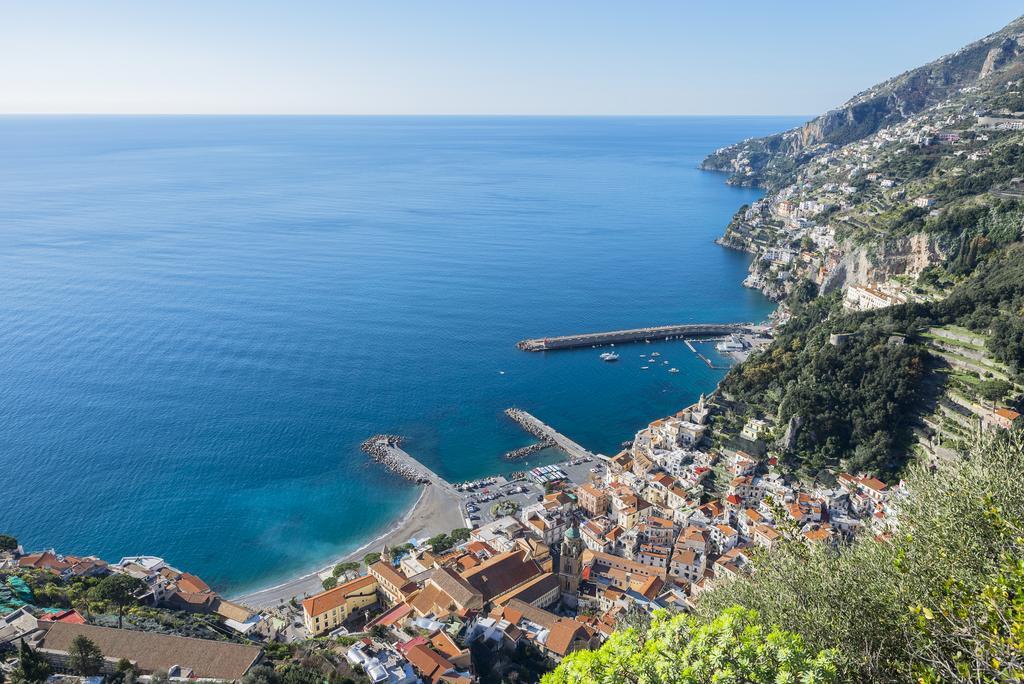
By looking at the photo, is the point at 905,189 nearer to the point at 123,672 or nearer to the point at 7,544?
the point at 123,672

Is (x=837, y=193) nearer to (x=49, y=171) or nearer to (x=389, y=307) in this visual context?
(x=389, y=307)

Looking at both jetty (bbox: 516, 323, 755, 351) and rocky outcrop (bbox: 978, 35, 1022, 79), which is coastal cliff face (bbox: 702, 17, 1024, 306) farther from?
jetty (bbox: 516, 323, 755, 351)

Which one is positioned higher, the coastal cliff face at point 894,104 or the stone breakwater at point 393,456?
the coastal cliff face at point 894,104

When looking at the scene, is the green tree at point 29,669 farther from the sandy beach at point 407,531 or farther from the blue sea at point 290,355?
the blue sea at point 290,355

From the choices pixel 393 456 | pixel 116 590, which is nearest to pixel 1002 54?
pixel 393 456

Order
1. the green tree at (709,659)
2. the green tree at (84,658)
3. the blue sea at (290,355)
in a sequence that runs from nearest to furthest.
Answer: the green tree at (709,659)
the green tree at (84,658)
the blue sea at (290,355)

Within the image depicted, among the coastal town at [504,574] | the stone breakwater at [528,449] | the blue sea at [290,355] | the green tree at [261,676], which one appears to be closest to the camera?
the green tree at [261,676]

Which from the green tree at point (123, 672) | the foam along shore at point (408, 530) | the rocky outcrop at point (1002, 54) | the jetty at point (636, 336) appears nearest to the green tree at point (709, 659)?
the green tree at point (123, 672)
